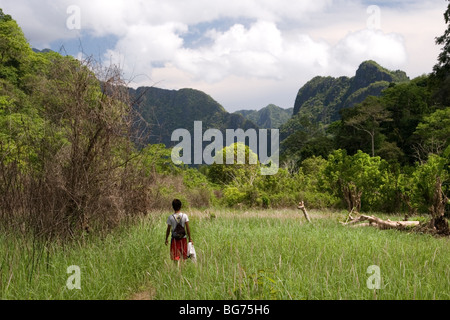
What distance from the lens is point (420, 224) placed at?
9.84 meters

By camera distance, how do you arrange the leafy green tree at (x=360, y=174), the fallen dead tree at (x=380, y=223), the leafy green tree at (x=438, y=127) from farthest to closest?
the leafy green tree at (x=438, y=127) → the leafy green tree at (x=360, y=174) → the fallen dead tree at (x=380, y=223)

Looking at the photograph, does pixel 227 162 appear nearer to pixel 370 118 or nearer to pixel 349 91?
pixel 370 118

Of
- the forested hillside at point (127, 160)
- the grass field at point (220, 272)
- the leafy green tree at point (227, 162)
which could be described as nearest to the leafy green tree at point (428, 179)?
the forested hillside at point (127, 160)

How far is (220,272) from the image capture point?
4992 millimetres

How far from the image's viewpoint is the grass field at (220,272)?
4184 millimetres

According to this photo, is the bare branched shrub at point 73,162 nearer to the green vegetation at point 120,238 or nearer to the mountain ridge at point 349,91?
the green vegetation at point 120,238

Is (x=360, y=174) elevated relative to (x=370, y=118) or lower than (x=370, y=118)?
lower

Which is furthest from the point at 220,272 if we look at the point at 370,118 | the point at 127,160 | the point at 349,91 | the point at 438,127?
the point at 349,91

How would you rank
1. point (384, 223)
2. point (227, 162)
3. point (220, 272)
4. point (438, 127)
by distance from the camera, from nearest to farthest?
point (220, 272), point (384, 223), point (438, 127), point (227, 162)

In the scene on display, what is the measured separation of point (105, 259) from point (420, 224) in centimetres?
827

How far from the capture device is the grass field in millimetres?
4184

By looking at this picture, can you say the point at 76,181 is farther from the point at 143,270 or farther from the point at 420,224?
the point at 420,224

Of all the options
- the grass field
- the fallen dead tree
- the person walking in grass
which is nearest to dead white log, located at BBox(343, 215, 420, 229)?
the fallen dead tree
